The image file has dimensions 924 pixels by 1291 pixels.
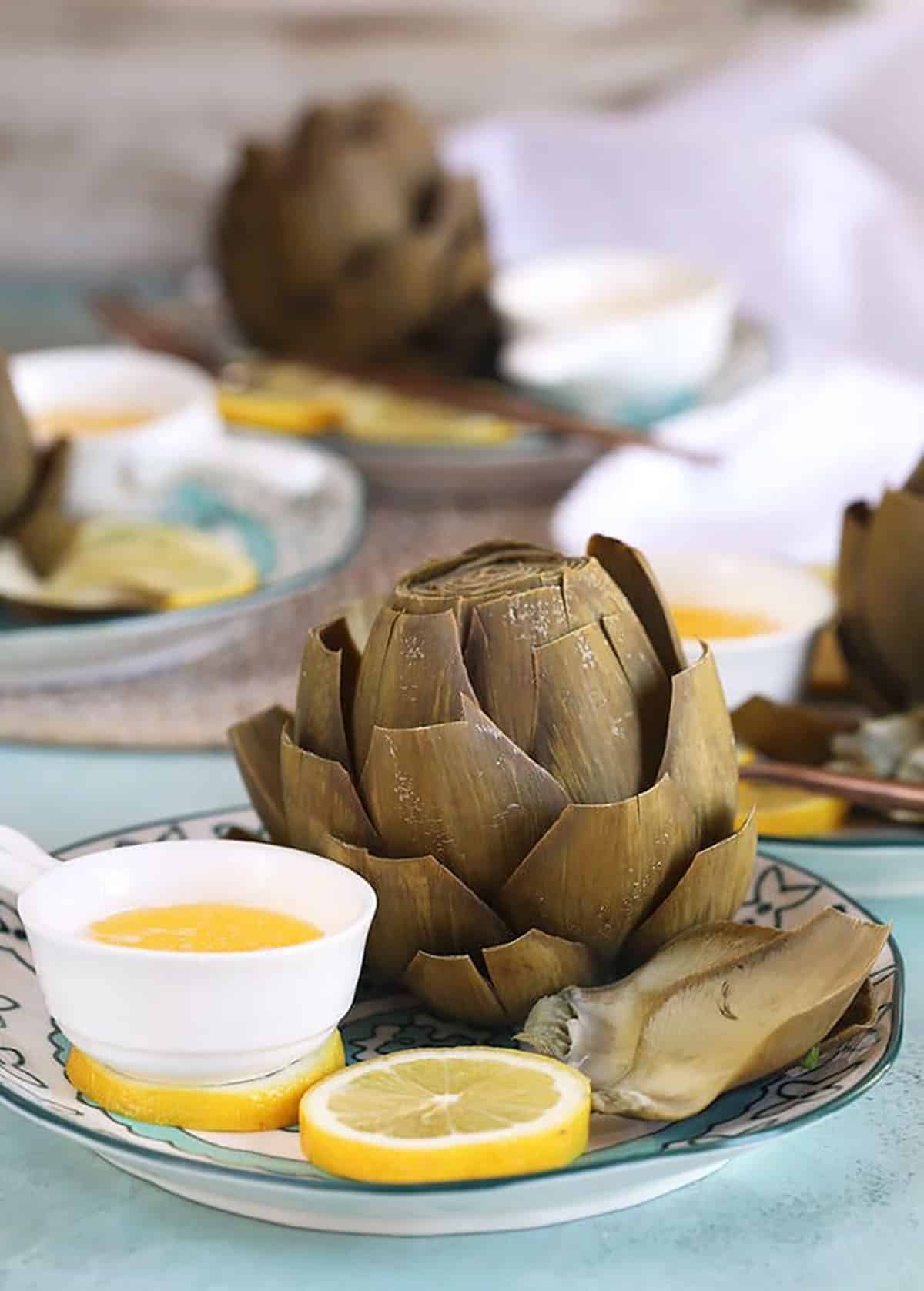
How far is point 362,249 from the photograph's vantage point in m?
1.14

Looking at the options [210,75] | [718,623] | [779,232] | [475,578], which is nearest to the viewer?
[475,578]

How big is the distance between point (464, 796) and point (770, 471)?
0.54 m

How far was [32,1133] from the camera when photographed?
1.64ft

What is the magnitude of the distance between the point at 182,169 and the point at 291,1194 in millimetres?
1444

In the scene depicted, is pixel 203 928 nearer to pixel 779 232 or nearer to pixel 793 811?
pixel 793 811

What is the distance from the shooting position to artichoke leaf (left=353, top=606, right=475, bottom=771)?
48 centimetres

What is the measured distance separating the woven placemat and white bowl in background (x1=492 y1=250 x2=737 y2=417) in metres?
0.16

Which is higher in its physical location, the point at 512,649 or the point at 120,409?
the point at 512,649

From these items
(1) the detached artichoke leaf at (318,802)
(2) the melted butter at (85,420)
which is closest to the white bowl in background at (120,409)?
(2) the melted butter at (85,420)

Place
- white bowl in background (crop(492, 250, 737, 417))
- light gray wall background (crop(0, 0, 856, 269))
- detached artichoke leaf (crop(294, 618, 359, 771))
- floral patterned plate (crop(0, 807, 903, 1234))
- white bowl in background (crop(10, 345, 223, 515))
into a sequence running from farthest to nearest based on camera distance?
1. light gray wall background (crop(0, 0, 856, 269))
2. white bowl in background (crop(492, 250, 737, 417))
3. white bowl in background (crop(10, 345, 223, 515))
4. detached artichoke leaf (crop(294, 618, 359, 771))
5. floral patterned plate (crop(0, 807, 903, 1234))

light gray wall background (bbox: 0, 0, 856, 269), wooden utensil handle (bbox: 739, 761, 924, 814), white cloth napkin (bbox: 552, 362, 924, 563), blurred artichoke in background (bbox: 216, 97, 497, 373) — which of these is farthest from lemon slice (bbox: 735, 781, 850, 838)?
light gray wall background (bbox: 0, 0, 856, 269)

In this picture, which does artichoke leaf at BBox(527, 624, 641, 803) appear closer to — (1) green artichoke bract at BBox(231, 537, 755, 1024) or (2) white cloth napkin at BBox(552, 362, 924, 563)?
(1) green artichoke bract at BBox(231, 537, 755, 1024)

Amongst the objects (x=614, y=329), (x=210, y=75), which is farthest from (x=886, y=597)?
(x=210, y=75)

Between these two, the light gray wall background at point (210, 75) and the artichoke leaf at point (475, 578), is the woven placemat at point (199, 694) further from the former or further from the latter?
the light gray wall background at point (210, 75)
